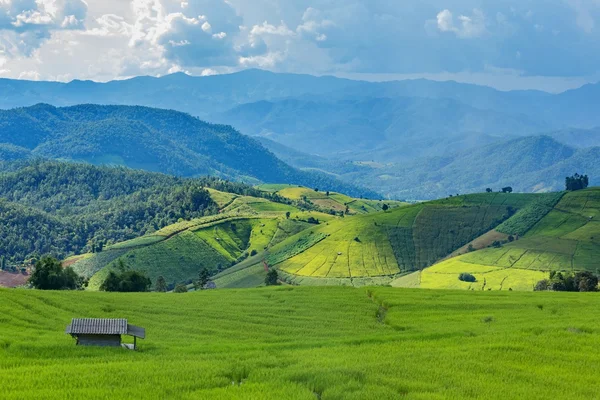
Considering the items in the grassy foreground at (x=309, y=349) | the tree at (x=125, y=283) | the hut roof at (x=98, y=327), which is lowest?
the grassy foreground at (x=309, y=349)

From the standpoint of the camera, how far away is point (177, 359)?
50156mm

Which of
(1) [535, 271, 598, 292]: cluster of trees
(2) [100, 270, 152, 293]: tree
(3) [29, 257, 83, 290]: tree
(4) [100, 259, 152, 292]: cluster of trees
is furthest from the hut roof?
(1) [535, 271, 598, 292]: cluster of trees

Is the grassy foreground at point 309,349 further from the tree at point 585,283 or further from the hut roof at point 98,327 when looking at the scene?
the tree at point 585,283

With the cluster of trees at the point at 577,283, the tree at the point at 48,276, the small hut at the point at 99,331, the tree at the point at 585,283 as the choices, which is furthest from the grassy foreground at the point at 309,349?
the cluster of trees at the point at 577,283

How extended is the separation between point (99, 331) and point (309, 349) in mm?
17907

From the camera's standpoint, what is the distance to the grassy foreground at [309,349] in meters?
41.7

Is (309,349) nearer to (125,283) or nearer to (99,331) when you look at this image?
(99,331)

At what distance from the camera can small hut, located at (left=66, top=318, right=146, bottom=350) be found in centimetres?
5250

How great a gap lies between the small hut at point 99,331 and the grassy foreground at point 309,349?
4.95ft

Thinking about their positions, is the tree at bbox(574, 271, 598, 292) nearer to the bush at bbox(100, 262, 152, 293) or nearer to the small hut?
the bush at bbox(100, 262, 152, 293)

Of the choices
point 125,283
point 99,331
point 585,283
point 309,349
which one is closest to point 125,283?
point 125,283

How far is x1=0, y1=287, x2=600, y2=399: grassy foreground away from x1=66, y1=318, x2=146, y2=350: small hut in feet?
4.95

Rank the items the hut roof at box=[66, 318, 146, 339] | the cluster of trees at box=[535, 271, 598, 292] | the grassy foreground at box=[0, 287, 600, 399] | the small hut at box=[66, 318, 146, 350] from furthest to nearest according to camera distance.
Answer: the cluster of trees at box=[535, 271, 598, 292] < the small hut at box=[66, 318, 146, 350] < the hut roof at box=[66, 318, 146, 339] < the grassy foreground at box=[0, 287, 600, 399]

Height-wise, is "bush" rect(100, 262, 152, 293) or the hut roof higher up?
"bush" rect(100, 262, 152, 293)
